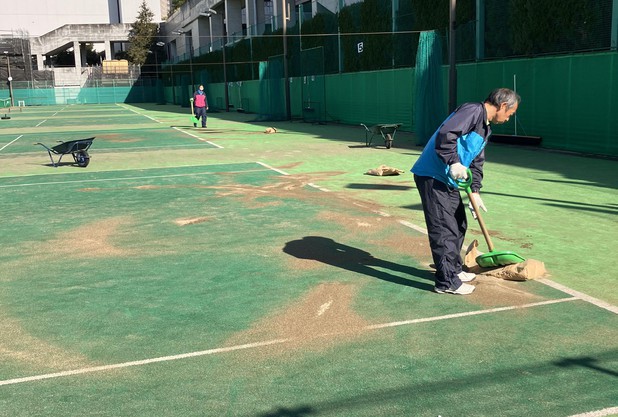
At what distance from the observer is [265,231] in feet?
30.5

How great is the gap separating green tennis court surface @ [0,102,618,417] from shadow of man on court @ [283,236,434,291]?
1.0 inches

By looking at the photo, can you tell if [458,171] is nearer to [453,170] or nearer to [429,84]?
[453,170]

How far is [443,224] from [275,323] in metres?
1.74

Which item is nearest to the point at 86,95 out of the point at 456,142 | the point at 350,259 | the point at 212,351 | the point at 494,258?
the point at 350,259

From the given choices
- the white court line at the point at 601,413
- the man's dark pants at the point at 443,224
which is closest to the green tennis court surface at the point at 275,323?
the white court line at the point at 601,413

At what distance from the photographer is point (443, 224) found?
6113 mm

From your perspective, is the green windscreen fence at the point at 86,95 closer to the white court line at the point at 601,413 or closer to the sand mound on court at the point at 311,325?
the sand mound on court at the point at 311,325

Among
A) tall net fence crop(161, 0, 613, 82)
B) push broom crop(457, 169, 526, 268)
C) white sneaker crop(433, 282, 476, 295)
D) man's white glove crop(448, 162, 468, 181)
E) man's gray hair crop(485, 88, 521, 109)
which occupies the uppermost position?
tall net fence crop(161, 0, 613, 82)

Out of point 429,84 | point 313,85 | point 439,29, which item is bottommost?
point 429,84

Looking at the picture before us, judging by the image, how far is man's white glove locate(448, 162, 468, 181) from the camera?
568cm

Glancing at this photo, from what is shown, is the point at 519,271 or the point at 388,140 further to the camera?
the point at 388,140

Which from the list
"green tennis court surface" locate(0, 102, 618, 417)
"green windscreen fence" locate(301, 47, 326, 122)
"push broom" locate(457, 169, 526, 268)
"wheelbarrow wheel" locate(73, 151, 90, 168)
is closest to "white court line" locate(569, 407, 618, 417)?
"green tennis court surface" locate(0, 102, 618, 417)

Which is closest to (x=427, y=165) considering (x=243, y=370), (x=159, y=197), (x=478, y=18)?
(x=243, y=370)

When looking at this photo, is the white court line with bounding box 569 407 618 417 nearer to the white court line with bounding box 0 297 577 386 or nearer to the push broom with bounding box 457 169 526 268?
the white court line with bounding box 0 297 577 386
